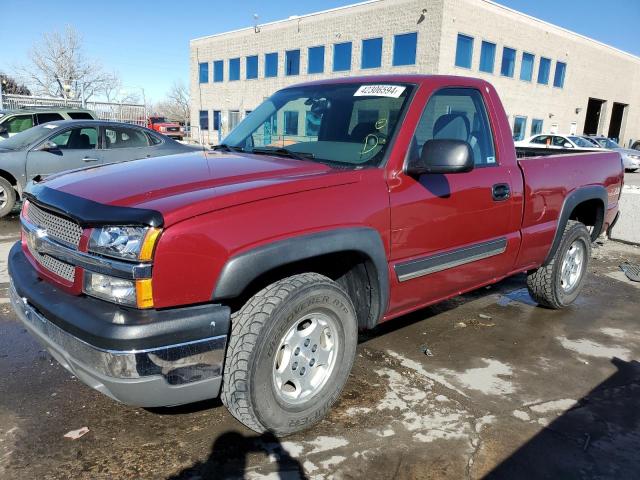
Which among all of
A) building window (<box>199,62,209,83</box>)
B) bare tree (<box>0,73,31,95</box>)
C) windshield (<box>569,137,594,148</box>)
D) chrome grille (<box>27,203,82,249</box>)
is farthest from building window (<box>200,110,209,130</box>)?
chrome grille (<box>27,203,82,249</box>)

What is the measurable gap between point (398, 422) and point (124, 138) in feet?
25.0

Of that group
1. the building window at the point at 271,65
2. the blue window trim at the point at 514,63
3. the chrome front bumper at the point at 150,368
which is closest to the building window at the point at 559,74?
the blue window trim at the point at 514,63

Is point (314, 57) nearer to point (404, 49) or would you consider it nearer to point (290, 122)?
point (404, 49)

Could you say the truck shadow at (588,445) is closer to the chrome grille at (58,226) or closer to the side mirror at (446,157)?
the side mirror at (446,157)

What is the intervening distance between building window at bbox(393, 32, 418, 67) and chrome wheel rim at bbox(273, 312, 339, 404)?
85.1ft

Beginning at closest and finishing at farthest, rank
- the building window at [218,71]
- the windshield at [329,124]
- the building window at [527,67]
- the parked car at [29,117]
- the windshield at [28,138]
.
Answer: the windshield at [329,124]
the windshield at [28,138]
the parked car at [29,117]
the building window at [527,67]
the building window at [218,71]

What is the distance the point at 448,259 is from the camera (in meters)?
3.36

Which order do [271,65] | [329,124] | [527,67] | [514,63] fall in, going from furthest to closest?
1. [271,65]
2. [527,67]
3. [514,63]
4. [329,124]

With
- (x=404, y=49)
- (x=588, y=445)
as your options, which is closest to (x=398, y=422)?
(x=588, y=445)

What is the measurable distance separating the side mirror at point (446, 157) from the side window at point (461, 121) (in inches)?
12.1

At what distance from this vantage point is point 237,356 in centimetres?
240

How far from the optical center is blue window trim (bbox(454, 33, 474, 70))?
2614 centimetres

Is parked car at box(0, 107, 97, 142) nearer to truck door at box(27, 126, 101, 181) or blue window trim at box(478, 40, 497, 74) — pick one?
truck door at box(27, 126, 101, 181)

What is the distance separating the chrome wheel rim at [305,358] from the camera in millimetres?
2666
